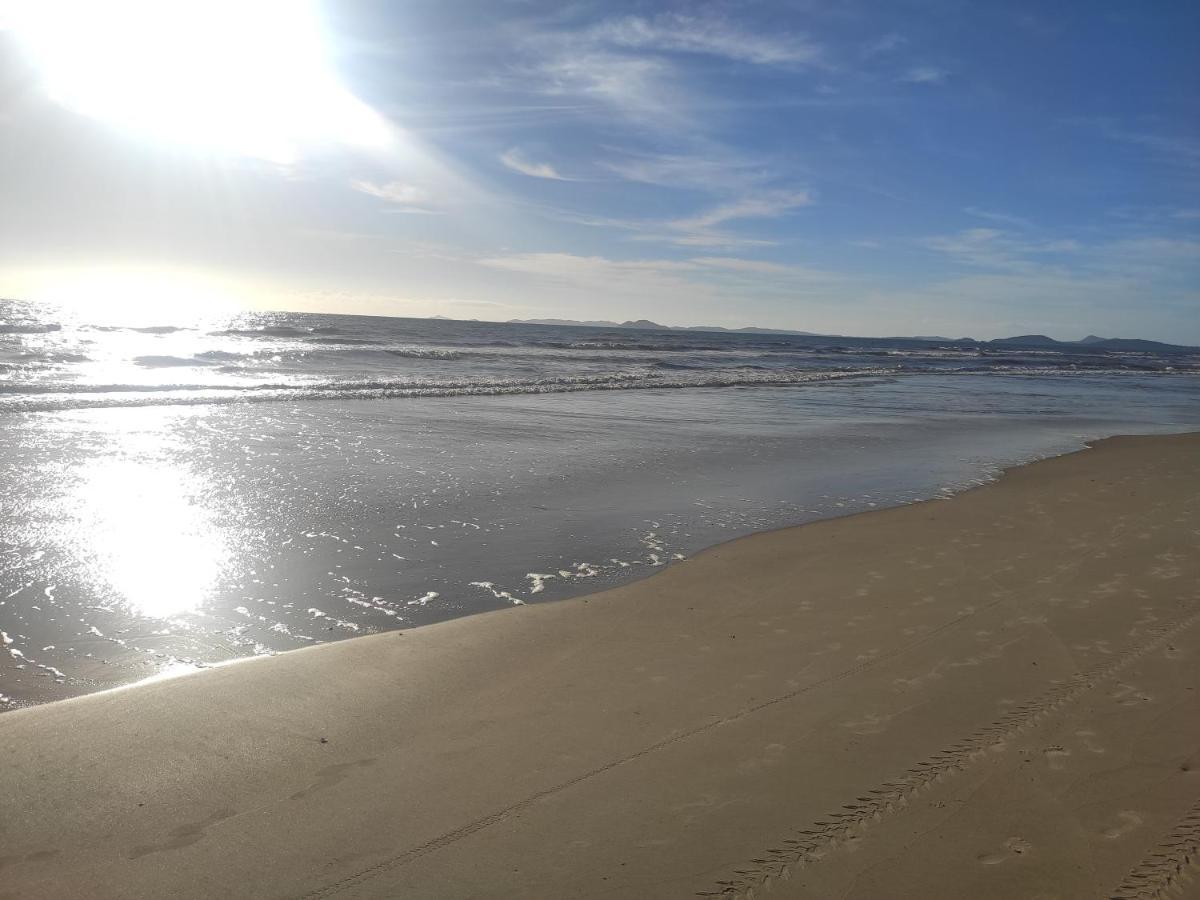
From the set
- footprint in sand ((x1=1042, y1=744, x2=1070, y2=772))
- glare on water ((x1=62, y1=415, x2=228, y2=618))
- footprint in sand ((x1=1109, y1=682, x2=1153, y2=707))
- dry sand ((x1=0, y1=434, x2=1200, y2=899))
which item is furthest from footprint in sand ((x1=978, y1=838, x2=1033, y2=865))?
glare on water ((x1=62, y1=415, x2=228, y2=618))

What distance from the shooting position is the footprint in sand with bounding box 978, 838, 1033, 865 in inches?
115

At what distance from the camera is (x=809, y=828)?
3.09 meters

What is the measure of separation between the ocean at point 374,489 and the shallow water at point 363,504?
0.03 m

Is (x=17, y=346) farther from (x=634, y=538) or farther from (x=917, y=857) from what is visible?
(x=917, y=857)

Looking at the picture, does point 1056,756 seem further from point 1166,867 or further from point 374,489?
point 374,489

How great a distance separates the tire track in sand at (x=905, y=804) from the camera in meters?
2.83

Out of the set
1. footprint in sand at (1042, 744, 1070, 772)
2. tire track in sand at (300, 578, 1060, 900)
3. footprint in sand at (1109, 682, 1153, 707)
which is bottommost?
tire track in sand at (300, 578, 1060, 900)

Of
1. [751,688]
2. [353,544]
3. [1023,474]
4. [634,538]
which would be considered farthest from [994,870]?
[1023,474]

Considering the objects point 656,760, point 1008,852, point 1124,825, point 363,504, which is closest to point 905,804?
point 1008,852

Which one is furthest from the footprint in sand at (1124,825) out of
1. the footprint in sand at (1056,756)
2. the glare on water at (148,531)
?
the glare on water at (148,531)

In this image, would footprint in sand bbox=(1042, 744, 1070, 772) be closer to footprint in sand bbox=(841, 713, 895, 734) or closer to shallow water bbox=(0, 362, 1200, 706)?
Result: footprint in sand bbox=(841, 713, 895, 734)

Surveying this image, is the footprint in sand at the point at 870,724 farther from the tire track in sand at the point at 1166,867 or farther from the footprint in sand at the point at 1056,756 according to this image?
the tire track in sand at the point at 1166,867

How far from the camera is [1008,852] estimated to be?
2967 mm

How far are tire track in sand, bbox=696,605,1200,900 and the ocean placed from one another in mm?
3116
